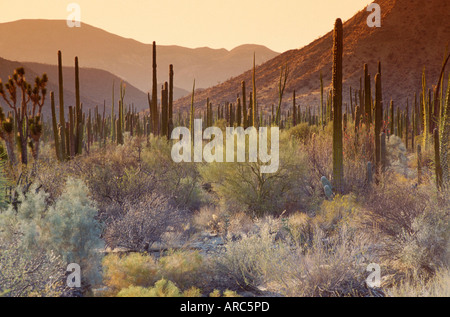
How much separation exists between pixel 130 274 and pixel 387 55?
58.4 metres

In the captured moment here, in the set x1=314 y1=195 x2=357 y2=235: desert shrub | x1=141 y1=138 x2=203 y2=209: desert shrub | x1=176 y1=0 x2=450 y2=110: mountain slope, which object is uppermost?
x1=176 y1=0 x2=450 y2=110: mountain slope

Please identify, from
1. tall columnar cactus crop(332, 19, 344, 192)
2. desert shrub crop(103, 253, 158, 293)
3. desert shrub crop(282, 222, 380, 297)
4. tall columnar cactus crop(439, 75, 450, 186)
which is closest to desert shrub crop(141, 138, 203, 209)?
tall columnar cactus crop(332, 19, 344, 192)

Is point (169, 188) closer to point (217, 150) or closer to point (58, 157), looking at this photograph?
point (217, 150)

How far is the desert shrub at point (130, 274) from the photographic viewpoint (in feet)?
19.6

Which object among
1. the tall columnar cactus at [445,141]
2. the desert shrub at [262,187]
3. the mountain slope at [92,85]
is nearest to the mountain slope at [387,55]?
the desert shrub at [262,187]

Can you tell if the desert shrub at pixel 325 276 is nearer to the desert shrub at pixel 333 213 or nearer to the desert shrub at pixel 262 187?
the desert shrub at pixel 333 213

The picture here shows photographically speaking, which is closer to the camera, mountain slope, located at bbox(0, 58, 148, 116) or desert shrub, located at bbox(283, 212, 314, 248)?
desert shrub, located at bbox(283, 212, 314, 248)

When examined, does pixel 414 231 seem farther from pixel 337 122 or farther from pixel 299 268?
pixel 337 122

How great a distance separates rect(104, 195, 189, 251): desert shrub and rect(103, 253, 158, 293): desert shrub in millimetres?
2038

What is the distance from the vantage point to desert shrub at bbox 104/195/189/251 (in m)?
8.38

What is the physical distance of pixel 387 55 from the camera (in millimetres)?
57688

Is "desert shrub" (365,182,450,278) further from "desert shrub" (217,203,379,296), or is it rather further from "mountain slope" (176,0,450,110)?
"mountain slope" (176,0,450,110)

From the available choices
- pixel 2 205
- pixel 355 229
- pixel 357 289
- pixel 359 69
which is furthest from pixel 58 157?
pixel 359 69
